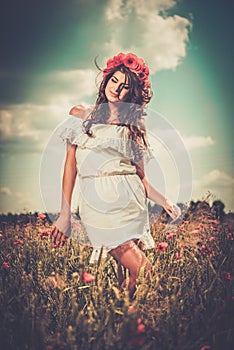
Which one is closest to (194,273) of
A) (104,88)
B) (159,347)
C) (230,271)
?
(230,271)

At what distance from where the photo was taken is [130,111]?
2.19 meters

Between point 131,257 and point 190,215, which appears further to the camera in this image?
point 190,215

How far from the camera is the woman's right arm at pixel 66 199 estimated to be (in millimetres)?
2141

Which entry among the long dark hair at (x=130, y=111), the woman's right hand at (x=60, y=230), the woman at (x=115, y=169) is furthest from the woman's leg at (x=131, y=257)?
the long dark hair at (x=130, y=111)

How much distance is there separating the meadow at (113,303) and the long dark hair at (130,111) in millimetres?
615

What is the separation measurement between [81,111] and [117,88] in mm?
244

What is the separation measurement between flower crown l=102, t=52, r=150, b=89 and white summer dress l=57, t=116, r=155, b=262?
0.34 m

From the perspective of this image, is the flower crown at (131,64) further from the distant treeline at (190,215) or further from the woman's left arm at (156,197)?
the distant treeline at (190,215)

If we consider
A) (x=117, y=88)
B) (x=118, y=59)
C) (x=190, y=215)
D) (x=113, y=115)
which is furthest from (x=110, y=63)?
(x=190, y=215)

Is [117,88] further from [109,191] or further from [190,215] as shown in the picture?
[190,215]

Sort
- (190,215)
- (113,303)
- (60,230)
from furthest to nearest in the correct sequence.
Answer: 1. (190,215)
2. (60,230)
3. (113,303)

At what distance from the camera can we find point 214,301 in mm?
1951

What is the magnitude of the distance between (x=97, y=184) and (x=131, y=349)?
81cm

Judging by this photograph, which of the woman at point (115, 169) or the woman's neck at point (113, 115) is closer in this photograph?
the woman at point (115, 169)
